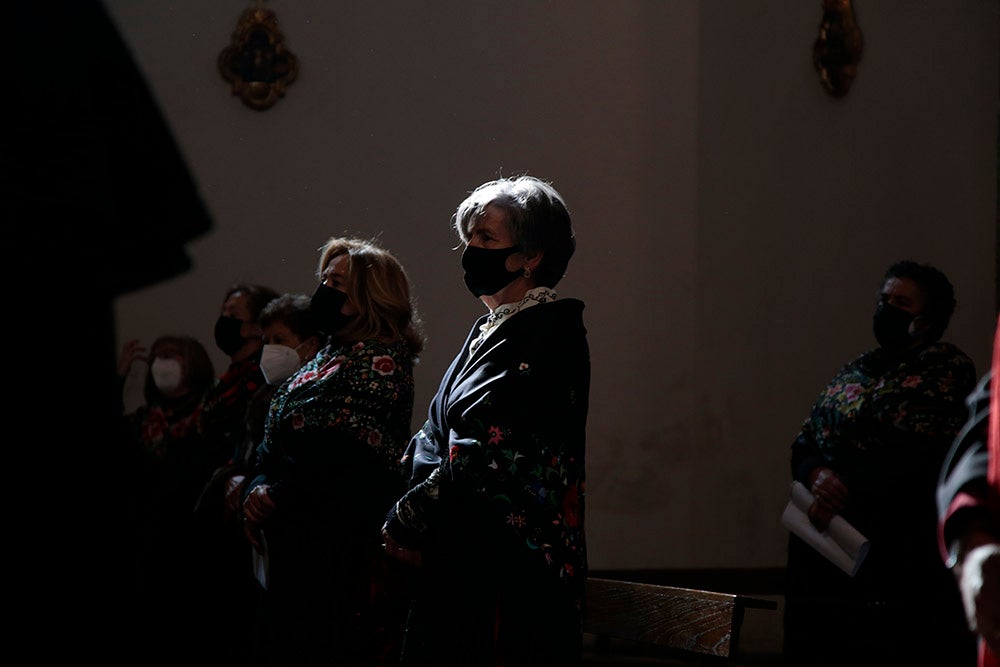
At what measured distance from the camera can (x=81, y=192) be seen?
19.8ft

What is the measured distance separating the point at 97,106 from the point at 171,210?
2.09 feet

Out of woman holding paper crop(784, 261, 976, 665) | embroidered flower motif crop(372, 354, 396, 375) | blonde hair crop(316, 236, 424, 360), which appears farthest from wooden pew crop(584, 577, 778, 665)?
woman holding paper crop(784, 261, 976, 665)

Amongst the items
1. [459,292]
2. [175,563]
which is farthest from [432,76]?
[175,563]

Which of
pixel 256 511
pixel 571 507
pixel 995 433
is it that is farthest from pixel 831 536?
pixel 995 433

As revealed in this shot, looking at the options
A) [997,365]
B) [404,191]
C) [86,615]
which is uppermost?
[997,365]

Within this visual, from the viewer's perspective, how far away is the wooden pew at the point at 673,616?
7.73 ft

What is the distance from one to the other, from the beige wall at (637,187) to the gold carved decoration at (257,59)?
77 mm

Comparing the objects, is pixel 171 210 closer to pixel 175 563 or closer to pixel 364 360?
pixel 175 563

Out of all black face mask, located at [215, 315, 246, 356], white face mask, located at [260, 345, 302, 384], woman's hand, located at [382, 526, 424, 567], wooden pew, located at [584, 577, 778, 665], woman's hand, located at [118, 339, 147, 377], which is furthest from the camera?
woman's hand, located at [118, 339, 147, 377]

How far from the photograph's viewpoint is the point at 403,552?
117 inches

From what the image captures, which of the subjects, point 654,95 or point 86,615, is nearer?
point 86,615

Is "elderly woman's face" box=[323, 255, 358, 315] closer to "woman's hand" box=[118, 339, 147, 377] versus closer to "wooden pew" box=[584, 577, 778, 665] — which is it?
"wooden pew" box=[584, 577, 778, 665]

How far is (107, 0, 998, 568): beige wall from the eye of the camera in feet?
21.6

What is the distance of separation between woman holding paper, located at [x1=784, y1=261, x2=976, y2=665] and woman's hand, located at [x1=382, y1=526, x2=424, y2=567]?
5.31 ft
